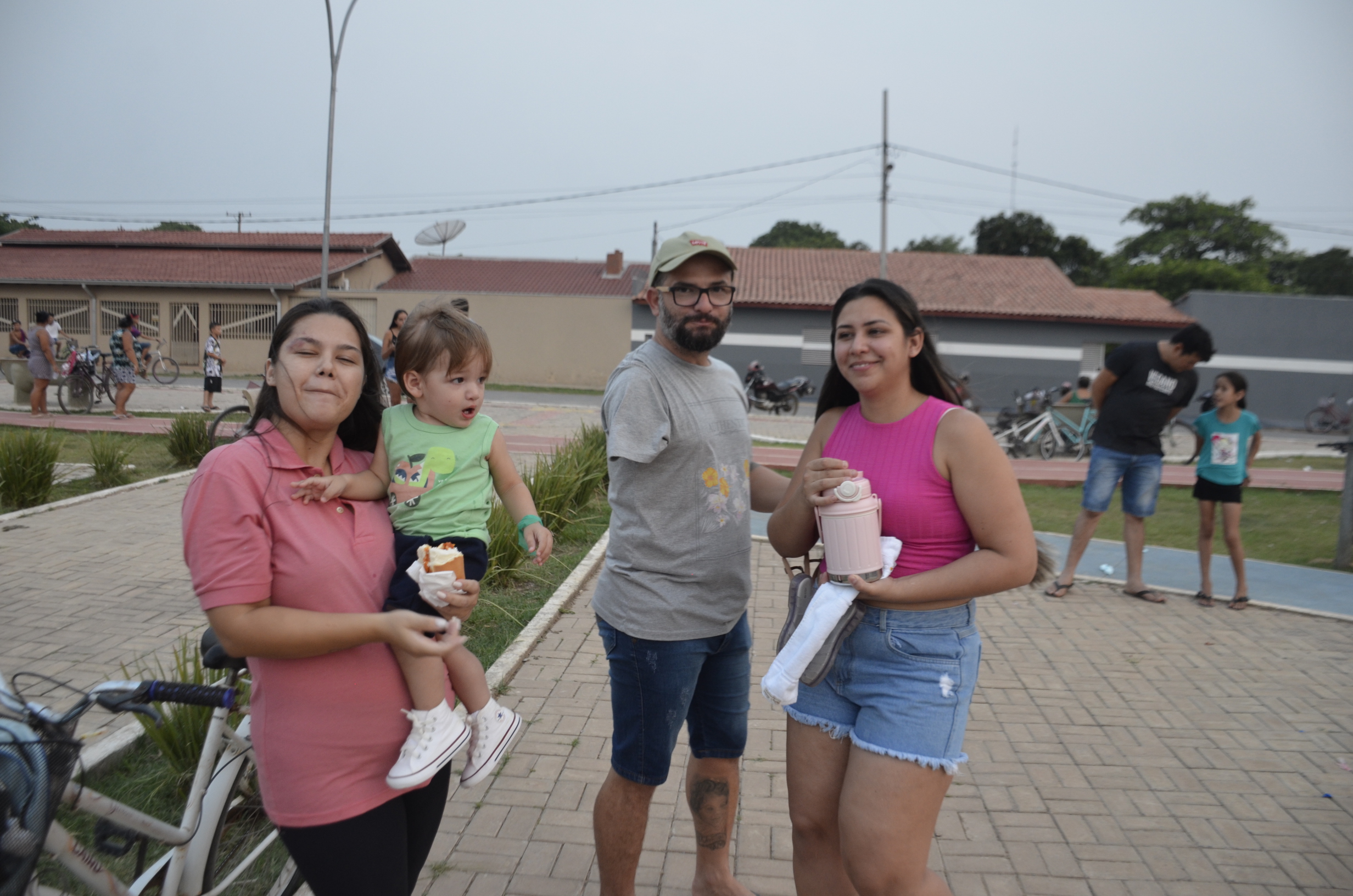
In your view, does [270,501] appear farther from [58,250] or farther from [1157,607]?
[58,250]

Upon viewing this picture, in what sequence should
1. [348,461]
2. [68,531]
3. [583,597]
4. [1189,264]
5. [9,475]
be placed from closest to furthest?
[348,461]
[583,597]
[68,531]
[9,475]
[1189,264]

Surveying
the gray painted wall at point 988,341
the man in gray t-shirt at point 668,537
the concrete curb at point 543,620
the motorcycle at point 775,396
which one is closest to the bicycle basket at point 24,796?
the man in gray t-shirt at point 668,537

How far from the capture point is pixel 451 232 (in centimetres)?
3784

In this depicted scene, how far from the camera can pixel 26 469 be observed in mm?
8180

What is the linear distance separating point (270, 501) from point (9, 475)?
837 cm

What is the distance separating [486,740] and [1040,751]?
9.84ft

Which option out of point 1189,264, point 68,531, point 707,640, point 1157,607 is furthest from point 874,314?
point 1189,264

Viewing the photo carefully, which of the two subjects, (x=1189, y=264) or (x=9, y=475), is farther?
(x=1189, y=264)

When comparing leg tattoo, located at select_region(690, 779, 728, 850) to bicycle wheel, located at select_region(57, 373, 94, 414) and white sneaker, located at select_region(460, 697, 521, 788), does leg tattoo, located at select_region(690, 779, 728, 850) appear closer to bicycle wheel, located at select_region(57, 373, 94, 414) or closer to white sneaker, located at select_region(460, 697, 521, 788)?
white sneaker, located at select_region(460, 697, 521, 788)

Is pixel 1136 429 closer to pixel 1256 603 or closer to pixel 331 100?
pixel 1256 603

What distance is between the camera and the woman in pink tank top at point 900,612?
2141 mm

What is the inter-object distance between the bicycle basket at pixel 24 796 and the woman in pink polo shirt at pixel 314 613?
33cm

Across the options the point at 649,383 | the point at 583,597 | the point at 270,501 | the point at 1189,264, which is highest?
the point at 1189,264

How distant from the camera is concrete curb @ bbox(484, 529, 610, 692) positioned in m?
4.72
